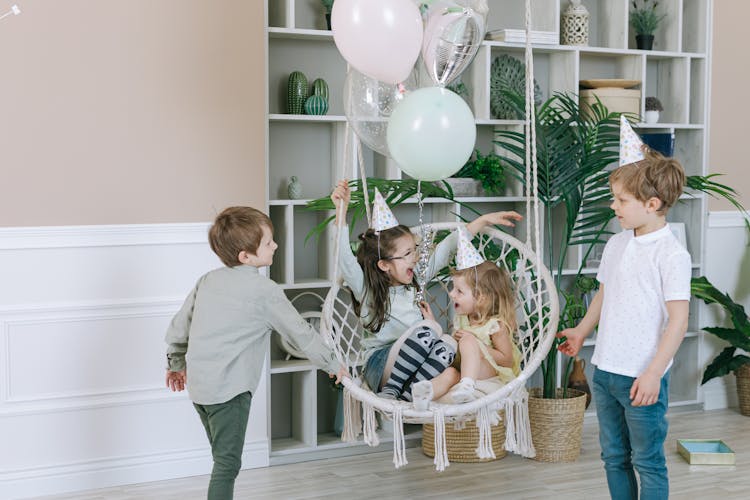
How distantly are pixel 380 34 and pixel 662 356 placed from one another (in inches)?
41.6

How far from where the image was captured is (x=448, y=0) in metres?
2.53

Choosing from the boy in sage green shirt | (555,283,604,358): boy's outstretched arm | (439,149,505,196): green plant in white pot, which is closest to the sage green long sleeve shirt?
the boy in sage green shirt

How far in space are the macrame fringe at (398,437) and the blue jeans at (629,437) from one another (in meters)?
0.53

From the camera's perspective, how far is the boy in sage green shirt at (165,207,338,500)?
2.47 metres

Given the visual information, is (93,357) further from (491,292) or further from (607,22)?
(607,22)

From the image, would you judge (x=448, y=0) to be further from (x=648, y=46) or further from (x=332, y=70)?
(x=648, y=46)

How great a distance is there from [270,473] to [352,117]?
4.50 ft

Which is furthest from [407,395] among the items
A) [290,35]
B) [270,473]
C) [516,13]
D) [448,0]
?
[516,13]

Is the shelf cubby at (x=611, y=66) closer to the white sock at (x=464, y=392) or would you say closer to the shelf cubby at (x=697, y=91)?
the shelf cubby at (x=697, y=91)

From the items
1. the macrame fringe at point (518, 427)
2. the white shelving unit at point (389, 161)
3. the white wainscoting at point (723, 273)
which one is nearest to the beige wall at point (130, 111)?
the white shelving unit at point (389, 161)

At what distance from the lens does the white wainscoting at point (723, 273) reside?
420 cm

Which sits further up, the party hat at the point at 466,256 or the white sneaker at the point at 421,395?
the party hat at the point at 466,256

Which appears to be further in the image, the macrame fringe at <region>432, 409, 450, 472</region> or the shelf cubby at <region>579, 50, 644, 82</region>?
the shelf cubby at <region>579, 50, 644, 82</region>

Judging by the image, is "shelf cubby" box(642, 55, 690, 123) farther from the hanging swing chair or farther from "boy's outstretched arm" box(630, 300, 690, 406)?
"boy's outstretched arm" box(630, 300, 690, 406)
